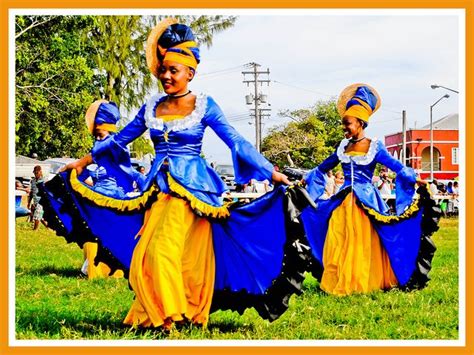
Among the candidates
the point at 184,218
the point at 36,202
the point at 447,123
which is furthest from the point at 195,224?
the point at 447,123

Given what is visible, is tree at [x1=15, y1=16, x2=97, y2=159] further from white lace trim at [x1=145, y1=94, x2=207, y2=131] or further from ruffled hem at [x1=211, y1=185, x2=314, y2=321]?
ruffled hem at [x1=211, y1=185, x2=314, y2=321]

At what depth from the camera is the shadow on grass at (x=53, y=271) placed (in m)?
10.2

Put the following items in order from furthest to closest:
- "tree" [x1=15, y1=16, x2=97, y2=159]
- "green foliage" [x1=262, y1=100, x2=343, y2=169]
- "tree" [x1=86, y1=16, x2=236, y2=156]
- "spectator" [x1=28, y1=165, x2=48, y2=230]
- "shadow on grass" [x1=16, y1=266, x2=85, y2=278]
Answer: "green foliage" [x1=262, y1=100, x2=343, y2=169] < "tree" [x1=86, y1=16, x2=236, y2=156] < "tree" [x1=15, y1=16, x2=97, y2=159] < "spectator" [x1=28, y1=165, x2=48, y2=230] < "shadow on grass" [x1=16, y1=266, x2=85, y2=278]

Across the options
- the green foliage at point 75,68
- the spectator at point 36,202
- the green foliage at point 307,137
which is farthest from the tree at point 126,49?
the green foliage at point 307,137

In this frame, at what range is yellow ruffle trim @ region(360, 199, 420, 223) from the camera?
8938 mm

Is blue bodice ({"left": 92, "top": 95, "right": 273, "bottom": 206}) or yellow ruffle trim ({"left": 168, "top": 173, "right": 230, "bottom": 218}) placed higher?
blue bodice ({"left": 92, "top": 95, "right": 273, "bottom": 206})

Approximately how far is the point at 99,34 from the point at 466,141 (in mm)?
18661

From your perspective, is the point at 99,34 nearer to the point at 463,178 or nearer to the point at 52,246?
the point at 52,246

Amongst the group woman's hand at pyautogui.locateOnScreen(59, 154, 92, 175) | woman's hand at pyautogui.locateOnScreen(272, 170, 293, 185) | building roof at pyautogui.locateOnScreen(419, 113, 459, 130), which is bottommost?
woman's hand at pyautogui.locateOnScreen(272, 170, 293, 185)

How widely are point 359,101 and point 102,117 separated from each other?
9.72 ft

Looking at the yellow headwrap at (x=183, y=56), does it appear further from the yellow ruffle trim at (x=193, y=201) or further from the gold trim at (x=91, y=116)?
the gold trim at (x=91, y=116)

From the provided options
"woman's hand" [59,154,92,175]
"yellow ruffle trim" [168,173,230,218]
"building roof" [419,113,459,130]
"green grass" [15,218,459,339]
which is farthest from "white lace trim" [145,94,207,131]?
"building roof" [419,113,459,130]

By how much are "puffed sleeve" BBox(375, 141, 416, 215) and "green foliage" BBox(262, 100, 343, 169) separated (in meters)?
35.6

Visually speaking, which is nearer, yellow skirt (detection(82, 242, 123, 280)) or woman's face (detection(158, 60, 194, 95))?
woman's face (detection(158, 60, 194, 95))
